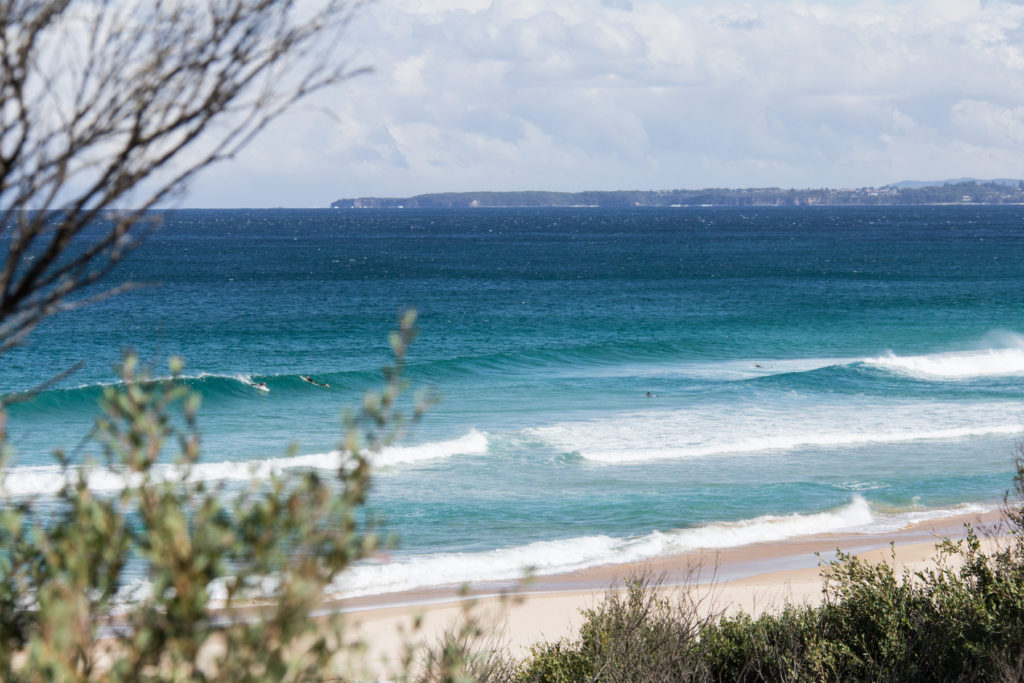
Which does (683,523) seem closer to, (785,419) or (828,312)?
(785,419)

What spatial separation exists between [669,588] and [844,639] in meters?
5.26

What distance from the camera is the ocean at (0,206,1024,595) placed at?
18.7m

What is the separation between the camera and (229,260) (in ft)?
284

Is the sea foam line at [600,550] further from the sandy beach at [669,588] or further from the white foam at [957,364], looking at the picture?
the white foam at [957,364]

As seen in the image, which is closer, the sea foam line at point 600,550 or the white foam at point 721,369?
the sea foam line at point 600,550

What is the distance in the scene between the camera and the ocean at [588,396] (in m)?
18.7

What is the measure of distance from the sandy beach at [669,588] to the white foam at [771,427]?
6433mm

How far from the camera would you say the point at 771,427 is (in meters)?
26.9

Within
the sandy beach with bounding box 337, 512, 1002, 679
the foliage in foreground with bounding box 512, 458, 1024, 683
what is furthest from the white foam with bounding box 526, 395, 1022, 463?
the foliage in foreground with bounding box 512, 458, 1024, 683

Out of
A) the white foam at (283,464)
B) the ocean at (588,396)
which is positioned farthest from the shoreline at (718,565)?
the white foam at (283,464)

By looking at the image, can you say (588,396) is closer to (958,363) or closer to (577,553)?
(577,553)

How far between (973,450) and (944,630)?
17.0 m

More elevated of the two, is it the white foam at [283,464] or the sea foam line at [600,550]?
the white foam at [283,464]

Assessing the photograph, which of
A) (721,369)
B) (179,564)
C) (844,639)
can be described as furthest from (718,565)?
(721,369)
